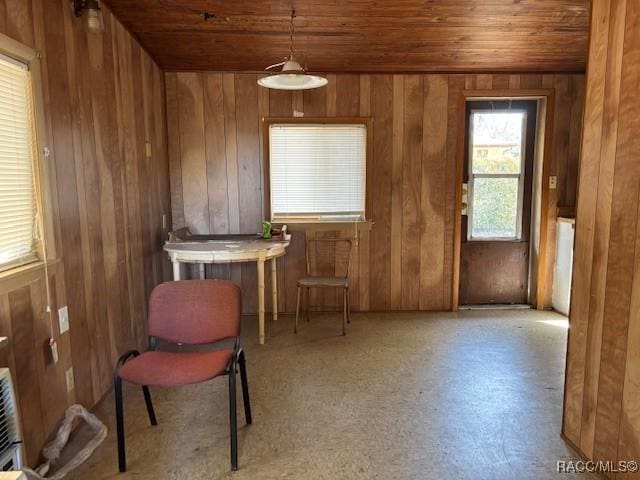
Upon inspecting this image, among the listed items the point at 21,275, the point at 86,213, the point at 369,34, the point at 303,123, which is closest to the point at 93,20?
the point at 86,213

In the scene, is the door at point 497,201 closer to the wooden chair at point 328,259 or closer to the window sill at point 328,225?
the window sill at point 328,225

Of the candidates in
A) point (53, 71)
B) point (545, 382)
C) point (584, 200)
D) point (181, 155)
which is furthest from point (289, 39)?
point (545, 382)

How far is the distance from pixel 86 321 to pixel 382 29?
108 inches

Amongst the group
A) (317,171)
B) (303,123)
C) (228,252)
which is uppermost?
(303,123)

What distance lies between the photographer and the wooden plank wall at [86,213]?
1.88 m

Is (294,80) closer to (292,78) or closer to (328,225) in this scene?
(292,78)

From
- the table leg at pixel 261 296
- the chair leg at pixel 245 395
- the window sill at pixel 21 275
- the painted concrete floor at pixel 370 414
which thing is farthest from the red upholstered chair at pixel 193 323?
the table leg at pixel 261 296

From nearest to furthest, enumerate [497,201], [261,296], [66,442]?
[66,442] < [261,296] < [497,201]

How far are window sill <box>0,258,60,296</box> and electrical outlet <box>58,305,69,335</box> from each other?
0.75 feet

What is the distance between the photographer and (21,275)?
182cm

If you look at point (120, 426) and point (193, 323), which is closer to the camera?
point (120, 426)

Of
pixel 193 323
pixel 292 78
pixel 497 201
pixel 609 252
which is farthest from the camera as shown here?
pixel 497 201

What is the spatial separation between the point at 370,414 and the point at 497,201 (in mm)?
2772

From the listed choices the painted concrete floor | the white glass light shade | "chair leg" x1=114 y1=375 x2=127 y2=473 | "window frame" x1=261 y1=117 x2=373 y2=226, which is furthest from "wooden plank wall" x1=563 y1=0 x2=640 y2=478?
"window frame" x1=261 y1=117 x2=373 y2=226
